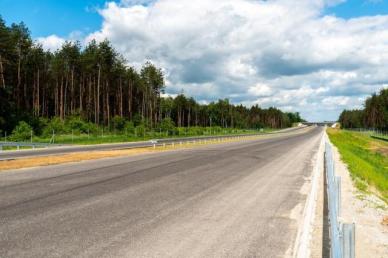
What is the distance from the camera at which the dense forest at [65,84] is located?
5853cm

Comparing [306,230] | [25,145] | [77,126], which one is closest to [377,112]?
[77,126]

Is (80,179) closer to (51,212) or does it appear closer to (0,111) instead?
(51,212)

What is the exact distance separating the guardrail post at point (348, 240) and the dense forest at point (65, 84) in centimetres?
5364

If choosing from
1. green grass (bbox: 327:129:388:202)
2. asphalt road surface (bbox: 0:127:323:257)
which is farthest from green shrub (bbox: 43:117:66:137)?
asphalt road surface (bbox: 0:127:323:257)

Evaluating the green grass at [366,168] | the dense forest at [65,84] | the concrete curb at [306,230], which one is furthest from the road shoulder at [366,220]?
the dense forest at [65,84]

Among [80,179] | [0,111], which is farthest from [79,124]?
[80,179]

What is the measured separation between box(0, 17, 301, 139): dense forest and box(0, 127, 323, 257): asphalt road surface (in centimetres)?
4367

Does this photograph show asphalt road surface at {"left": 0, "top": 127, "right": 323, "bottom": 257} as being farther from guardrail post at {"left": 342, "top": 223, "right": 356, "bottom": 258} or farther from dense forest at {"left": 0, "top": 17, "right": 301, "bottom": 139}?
dense forest at {"left": 0, "top": 17, "right": 301, "bottom": 139}

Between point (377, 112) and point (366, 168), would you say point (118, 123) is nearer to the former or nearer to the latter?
point (366, 168)

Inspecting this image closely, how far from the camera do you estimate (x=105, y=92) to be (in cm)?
8812

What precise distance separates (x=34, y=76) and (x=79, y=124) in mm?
19679

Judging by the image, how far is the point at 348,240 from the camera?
134 inches

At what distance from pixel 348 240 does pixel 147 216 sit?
5.78 m

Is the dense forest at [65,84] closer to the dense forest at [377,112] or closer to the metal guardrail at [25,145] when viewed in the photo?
the metal guardrail at [25,145]
